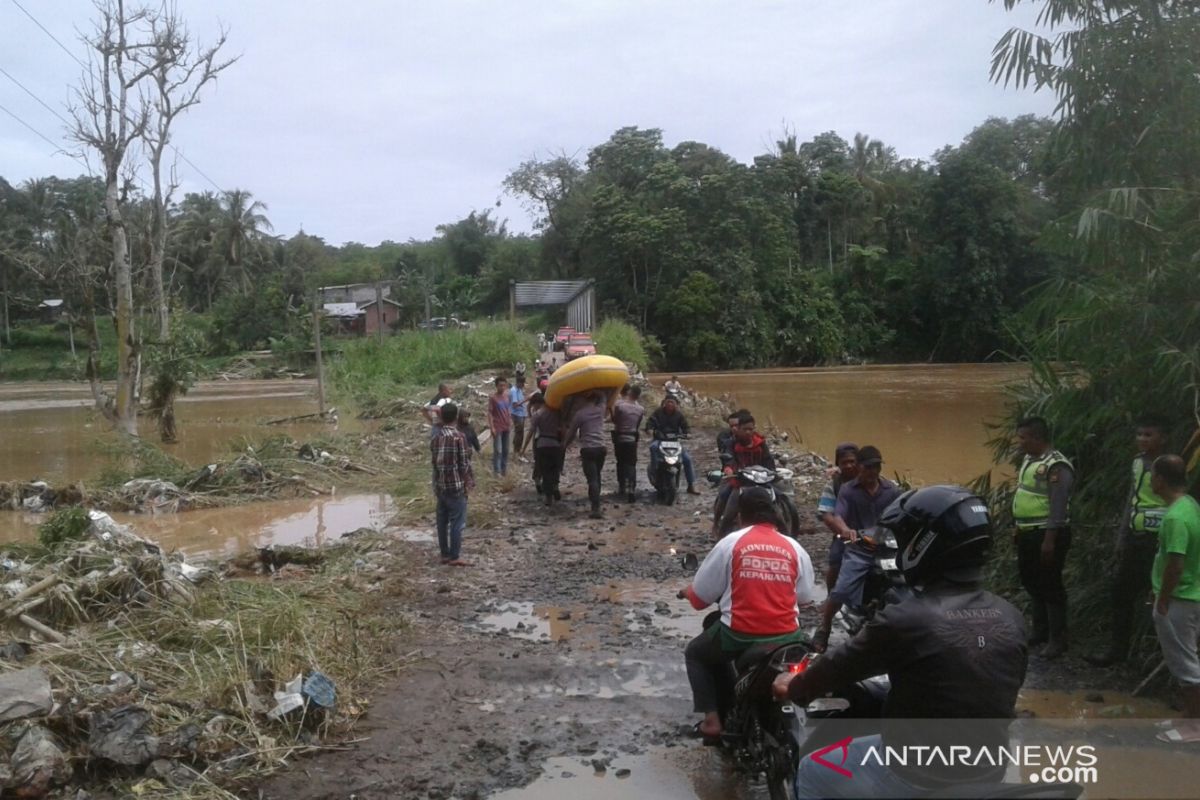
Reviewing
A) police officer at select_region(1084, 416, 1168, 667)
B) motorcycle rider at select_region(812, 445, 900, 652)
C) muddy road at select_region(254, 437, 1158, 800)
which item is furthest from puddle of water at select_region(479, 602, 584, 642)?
police officer at select_region(1084, 416, 1168, 667)

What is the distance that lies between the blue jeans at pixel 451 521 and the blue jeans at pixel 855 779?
253 inches

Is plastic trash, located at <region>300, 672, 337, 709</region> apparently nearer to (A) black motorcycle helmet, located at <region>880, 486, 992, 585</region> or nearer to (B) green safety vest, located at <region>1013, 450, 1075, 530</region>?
(A) black motorcycle helmet, located at <region>880, 486, 992, 585</region>

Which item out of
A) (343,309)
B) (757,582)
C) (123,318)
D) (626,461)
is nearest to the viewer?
(757,582)

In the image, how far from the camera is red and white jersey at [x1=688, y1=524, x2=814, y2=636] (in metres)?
4.43

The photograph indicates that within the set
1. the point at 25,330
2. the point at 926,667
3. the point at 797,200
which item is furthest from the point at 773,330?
the point at 926,667

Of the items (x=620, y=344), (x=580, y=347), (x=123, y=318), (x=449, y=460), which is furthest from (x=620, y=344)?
(x=449, y=460)

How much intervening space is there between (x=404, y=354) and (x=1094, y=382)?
30.2m

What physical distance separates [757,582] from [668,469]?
317 inches

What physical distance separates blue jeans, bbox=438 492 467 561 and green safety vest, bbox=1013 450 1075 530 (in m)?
4.90

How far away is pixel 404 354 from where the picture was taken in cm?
3506

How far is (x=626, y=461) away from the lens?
12758 mm

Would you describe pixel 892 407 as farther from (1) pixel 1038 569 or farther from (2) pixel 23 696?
(2) pixel 23 696

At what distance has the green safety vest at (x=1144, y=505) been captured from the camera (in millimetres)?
5398

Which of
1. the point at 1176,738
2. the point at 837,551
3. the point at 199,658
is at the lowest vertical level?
the point at 1176,738
